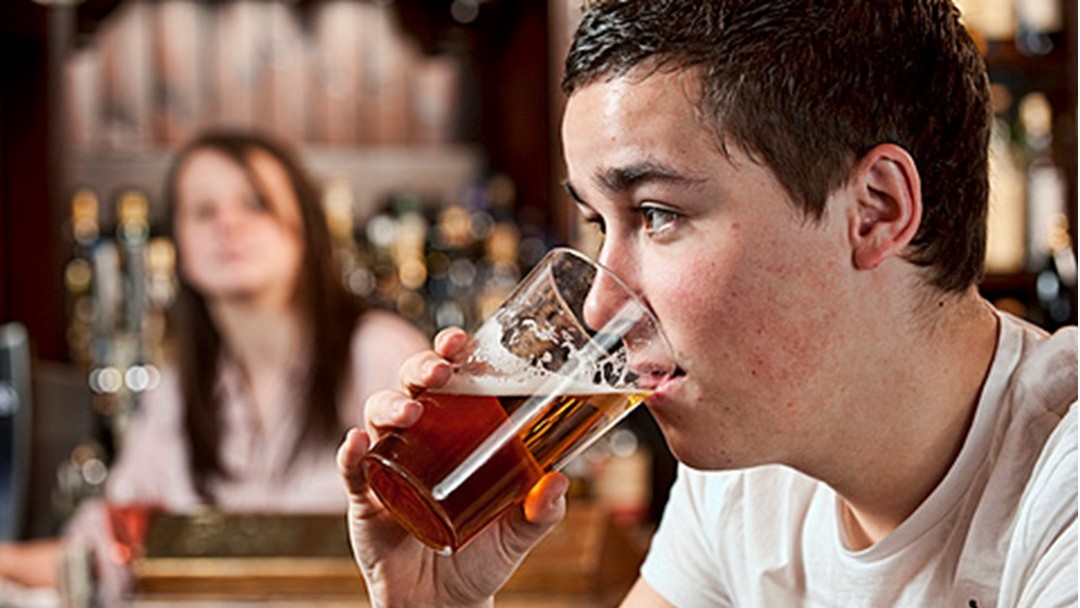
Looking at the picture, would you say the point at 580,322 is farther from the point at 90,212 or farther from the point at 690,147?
the point at 90,212

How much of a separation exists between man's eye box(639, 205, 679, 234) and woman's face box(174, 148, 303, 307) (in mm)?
2489

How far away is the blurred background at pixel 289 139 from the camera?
4453 millimetres

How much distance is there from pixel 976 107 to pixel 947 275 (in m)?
0.13

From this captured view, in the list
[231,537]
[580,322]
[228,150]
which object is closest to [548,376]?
[580,322]

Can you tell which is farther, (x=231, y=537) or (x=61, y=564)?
(x=231, y=537)

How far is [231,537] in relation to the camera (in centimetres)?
246

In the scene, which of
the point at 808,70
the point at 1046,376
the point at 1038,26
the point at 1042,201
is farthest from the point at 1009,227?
the point at 808,70

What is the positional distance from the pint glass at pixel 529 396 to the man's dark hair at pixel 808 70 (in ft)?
0.47

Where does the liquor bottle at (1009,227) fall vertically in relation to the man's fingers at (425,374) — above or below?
below

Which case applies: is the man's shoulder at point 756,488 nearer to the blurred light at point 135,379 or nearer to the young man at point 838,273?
the young man at point 838,273

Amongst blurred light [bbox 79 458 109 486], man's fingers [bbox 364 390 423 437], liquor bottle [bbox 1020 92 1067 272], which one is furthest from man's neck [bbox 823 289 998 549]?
liquor bottle [bbox 1020 92 1067 272]

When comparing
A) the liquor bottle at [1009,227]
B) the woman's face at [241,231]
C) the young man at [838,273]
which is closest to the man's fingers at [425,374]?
the young man at [838,273]

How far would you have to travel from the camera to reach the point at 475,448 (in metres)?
1.07

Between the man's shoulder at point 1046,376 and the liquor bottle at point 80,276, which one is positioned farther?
the liquor bottle at point 80,276
